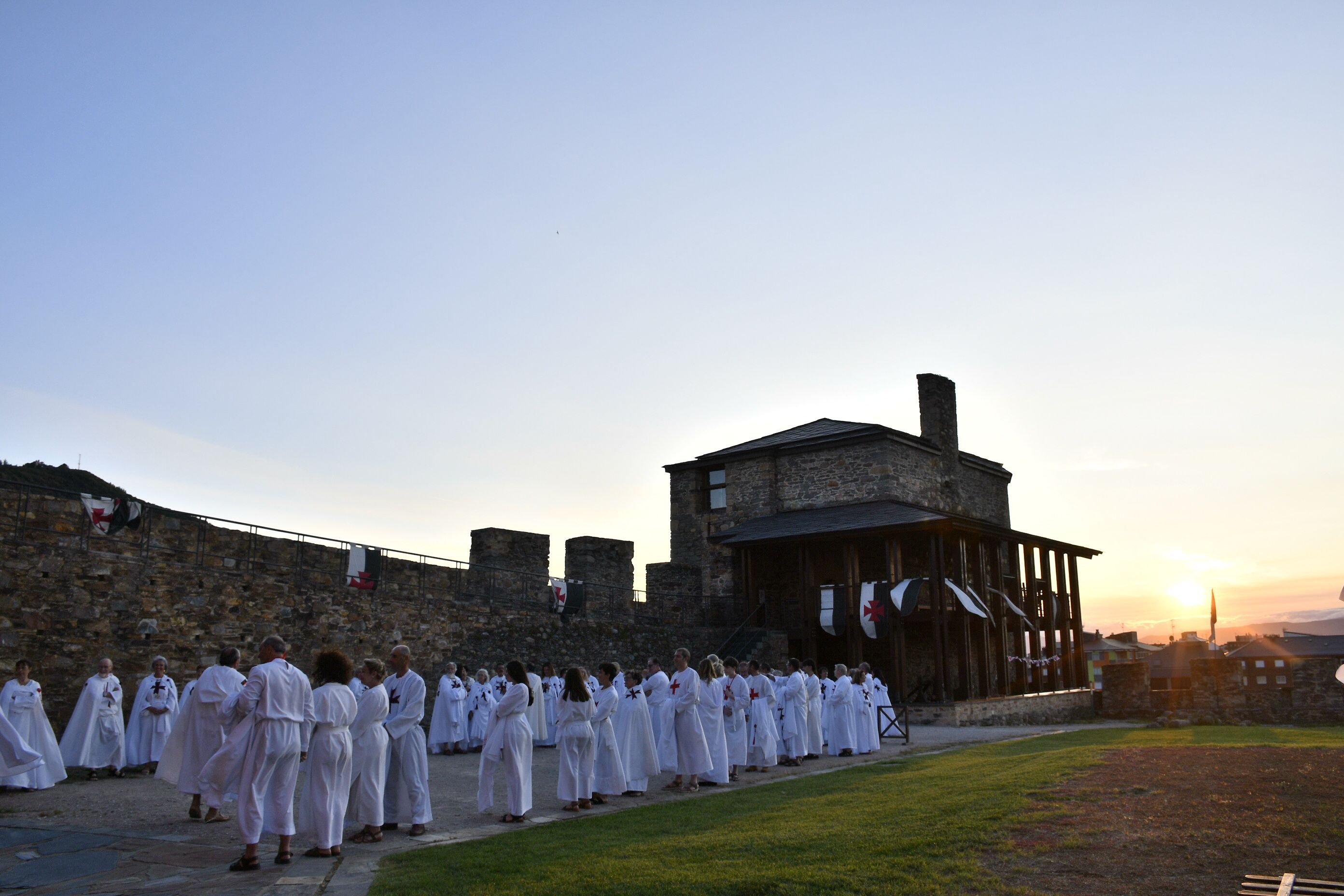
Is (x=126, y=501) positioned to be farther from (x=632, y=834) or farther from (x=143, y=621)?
(x=632, y=834)

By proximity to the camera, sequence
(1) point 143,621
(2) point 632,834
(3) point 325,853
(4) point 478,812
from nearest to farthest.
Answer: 1. (3) point 325,853
2. (2) point 632,834
3. (4) point 478,812
4. (1) point 143,621

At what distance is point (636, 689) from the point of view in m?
12.5

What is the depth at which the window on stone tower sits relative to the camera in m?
33.5

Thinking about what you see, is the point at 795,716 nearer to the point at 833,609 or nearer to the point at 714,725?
the point at 714,725

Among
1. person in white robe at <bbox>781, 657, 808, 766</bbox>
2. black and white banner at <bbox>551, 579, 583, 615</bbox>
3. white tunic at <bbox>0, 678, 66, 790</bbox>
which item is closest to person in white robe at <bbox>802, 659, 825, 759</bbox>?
person in white robe at <bbox>781, 657, 808, 766</bbox>

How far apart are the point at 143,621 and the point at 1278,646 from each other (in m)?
60.5

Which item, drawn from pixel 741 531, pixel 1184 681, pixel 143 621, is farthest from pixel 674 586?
pixel 143 621

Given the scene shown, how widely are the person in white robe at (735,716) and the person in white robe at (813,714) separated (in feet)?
7.53

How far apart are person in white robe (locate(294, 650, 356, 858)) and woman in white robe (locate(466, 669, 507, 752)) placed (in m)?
10.3

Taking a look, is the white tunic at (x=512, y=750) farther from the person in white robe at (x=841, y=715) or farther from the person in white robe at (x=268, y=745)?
the person in white robe at (x=841, y=715)

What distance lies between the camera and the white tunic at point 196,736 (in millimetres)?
9688

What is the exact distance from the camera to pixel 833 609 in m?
26.1

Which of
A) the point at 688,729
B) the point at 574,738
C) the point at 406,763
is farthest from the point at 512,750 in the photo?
the point at 688,729

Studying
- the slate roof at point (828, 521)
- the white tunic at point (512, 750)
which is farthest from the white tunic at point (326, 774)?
the slate roof at point (828, 521)
